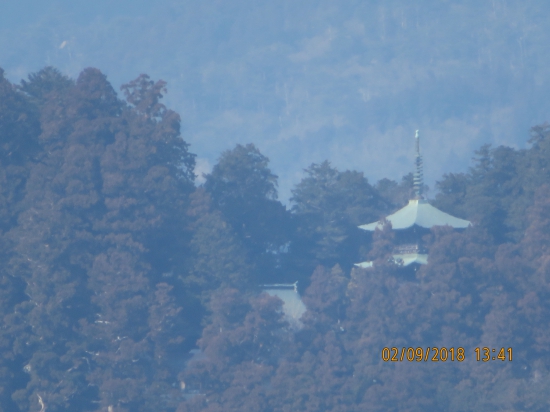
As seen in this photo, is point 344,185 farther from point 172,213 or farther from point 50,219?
point 50,219
